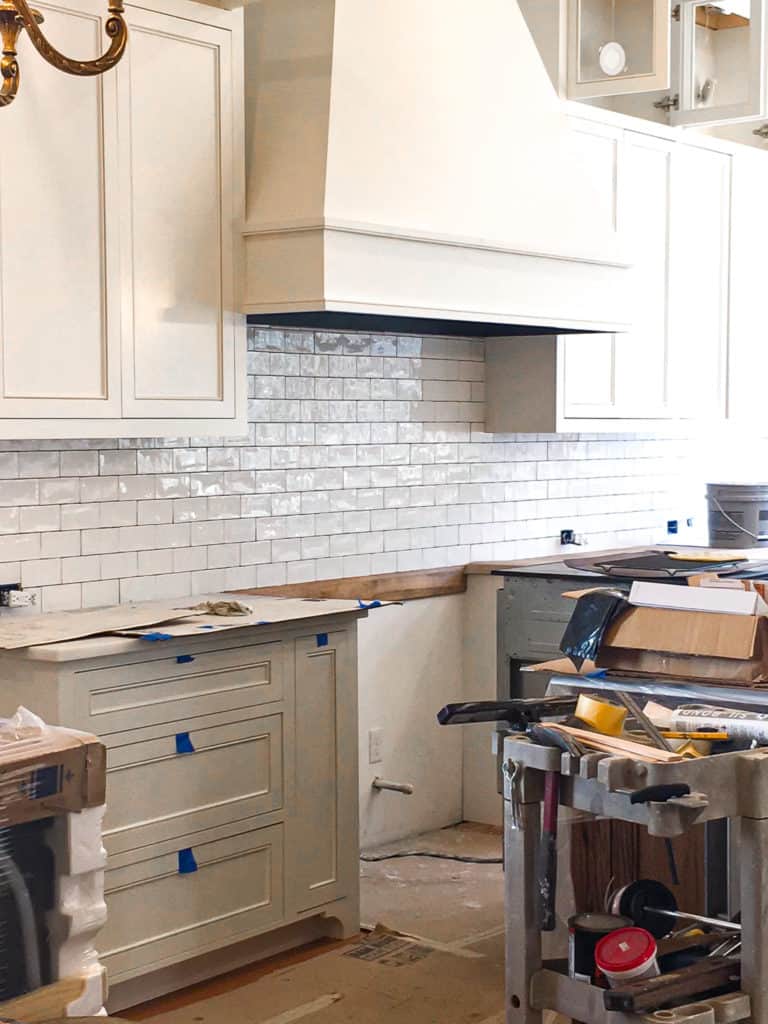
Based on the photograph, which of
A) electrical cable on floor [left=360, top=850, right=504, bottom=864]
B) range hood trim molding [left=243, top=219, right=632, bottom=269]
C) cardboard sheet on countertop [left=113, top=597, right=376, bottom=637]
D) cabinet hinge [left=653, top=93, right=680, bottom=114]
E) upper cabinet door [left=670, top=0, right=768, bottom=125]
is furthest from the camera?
cabinet hinge [left=653, top=93, right=680, bottom=114]

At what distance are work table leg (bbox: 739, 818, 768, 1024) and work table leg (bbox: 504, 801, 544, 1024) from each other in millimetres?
346

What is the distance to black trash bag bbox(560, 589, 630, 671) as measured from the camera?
310cm

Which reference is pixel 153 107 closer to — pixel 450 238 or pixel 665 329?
pixel 450 238

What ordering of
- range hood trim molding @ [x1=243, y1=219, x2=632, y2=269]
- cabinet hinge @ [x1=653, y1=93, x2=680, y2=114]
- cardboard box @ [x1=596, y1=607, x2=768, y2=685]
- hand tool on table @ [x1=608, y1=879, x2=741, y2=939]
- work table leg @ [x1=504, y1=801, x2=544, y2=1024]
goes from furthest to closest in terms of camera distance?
1. cabinet hinge @ [x1=653, y1=93, x2=680, y2=114]
2. range hood trim molding @ [x1=243, y1=219, x2=632, y2=269]
3. cardboard box @ [x1=596, y1=607, x2=768, y2=685]
4. hand tool on table @ [x1=608, y1=879, x2=741, y2=939]
5. work table leg @ [x1=504, y1=801, x2=544, y2=1024]

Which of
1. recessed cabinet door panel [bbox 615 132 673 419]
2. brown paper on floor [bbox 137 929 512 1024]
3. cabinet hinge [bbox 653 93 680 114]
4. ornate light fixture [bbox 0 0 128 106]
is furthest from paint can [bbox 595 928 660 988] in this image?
cabinet hinge [bbox 653 93 680 114]

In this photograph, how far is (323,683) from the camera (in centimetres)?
409

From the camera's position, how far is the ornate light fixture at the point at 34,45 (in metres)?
3.00

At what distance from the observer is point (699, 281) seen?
19.2ft

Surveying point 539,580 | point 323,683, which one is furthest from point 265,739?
point 539,580

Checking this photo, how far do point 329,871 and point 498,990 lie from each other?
1.94ft

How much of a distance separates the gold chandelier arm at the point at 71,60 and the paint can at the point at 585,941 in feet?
6.50

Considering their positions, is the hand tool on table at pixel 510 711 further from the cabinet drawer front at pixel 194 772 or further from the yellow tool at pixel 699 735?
the cabinet drawer front at pixel 194 772

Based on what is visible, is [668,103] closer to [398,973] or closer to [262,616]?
[262,616]

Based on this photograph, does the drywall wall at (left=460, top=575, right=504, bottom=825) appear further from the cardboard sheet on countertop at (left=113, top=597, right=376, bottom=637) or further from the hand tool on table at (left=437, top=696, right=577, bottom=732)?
the hand tool on table at (left=437, top=696, right=577, bottom=732)
